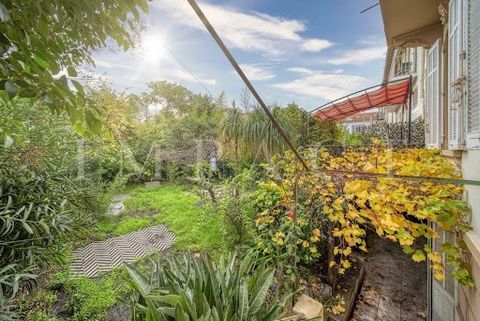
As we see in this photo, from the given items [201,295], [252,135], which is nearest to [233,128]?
[252,135]

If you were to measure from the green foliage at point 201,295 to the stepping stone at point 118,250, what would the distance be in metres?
2.38

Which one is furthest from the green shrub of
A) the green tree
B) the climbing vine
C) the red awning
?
the red awning

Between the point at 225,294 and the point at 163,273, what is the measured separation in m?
0.43

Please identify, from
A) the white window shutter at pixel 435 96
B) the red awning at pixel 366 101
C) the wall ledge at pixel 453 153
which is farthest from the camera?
the red awning at pixel 366 101

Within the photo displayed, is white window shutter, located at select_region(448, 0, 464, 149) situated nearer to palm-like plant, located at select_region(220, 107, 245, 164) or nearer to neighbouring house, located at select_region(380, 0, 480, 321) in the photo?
neighbouring house, located at select_region(380, 0, 480, 321)

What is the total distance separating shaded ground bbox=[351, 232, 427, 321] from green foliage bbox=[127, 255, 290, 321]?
7.64 feet

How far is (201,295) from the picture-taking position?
1308 millimetres

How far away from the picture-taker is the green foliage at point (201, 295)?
1.21 meters

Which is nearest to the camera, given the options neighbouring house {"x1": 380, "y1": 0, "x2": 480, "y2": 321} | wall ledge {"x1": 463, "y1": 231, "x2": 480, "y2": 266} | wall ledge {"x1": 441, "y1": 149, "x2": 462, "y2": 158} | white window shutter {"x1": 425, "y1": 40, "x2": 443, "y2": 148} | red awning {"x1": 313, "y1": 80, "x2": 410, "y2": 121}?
wall ledge {"x1": 463, "y1": 231, "x2": 480, "y2": 266}

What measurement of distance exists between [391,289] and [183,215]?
4.01m

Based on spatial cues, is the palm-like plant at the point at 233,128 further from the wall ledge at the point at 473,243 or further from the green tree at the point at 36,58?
the green tree at the point at 36,58

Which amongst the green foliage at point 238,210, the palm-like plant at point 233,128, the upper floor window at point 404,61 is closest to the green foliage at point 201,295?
the green foliage at point 238,210

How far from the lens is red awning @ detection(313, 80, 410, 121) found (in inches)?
269

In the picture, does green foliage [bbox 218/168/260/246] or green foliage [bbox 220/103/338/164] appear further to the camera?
green foliage [bbox 220/103/338/164]
